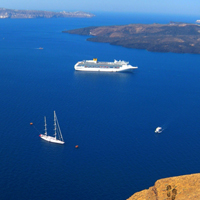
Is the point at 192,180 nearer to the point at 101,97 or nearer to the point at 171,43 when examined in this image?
the point at 101,97

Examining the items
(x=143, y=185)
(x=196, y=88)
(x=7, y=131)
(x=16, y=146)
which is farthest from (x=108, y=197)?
(x=196, y=88)

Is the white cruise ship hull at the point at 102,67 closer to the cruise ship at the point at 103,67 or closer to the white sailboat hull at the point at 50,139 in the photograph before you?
the cruise ship at the point at 103,67

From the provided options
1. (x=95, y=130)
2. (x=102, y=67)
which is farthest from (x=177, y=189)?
(x=102, y=67)

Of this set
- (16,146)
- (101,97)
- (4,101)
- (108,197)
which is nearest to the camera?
(108,197)

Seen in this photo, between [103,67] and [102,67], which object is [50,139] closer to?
[102,67]

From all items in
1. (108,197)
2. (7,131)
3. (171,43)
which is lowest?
(108,197)
